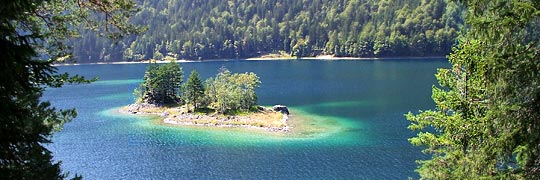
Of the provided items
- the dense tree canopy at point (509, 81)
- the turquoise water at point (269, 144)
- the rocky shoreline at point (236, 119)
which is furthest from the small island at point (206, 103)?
the dense tree canopy at point (509, 81)

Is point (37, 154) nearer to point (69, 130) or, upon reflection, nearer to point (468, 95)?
point (468, 95)

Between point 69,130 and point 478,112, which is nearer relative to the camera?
point 478,112

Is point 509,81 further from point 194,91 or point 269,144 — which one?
point 194,91

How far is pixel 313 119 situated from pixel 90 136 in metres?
36.0

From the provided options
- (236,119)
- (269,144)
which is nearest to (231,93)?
(236,119)

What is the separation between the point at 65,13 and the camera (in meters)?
13.7

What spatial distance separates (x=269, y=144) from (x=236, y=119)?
55.2 feet

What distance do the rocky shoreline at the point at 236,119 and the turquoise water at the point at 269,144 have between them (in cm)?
255

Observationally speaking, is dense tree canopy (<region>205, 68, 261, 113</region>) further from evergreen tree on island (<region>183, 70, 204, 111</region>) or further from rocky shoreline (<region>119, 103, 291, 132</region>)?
rocky shoreline (<region>119, 103, 291, 132</region>)

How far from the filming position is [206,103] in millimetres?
85688

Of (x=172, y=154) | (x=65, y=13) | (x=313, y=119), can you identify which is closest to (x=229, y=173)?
(x=172, y=154)

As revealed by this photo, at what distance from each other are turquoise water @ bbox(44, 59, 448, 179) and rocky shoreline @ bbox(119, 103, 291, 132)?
8.36 feet

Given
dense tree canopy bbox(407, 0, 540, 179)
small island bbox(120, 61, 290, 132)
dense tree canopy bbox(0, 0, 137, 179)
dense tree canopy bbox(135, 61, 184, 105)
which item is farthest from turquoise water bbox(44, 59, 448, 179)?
dense tree canopy bbox(0, 0, 137, 179)

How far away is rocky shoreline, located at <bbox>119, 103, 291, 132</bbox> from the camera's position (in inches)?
2864
